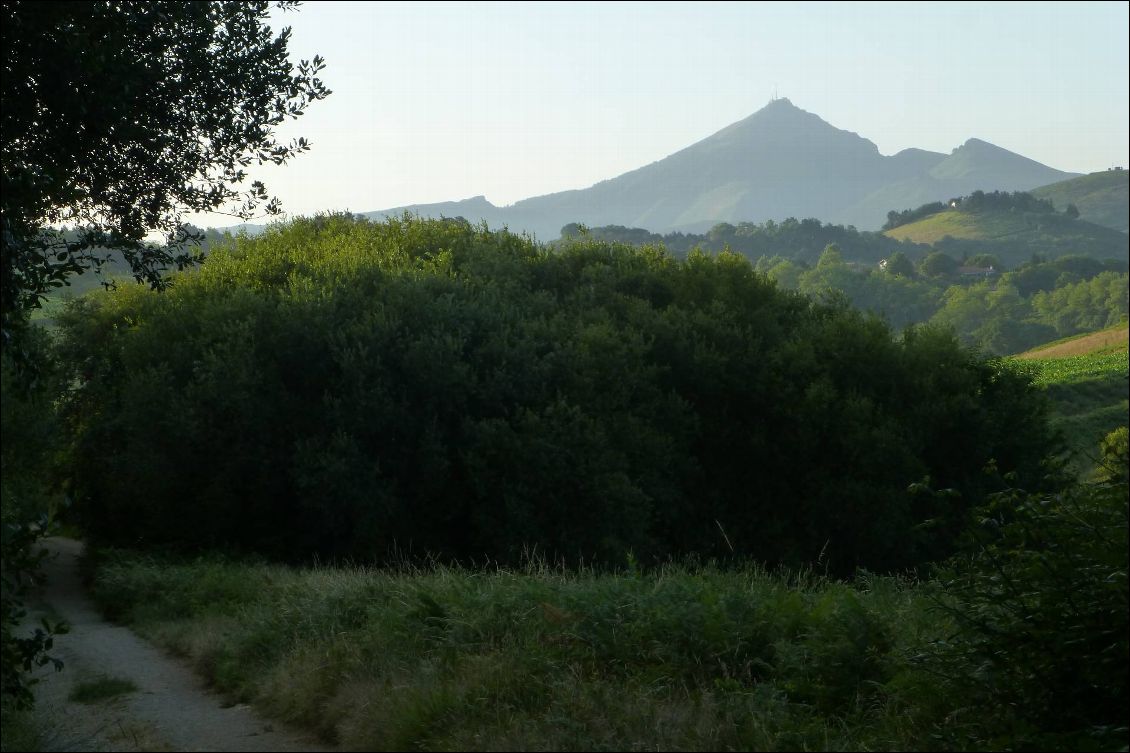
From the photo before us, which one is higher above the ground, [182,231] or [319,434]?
[182,231]

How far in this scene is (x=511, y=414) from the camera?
1001 inches

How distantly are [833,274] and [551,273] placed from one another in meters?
102

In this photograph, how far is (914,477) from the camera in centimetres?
2806

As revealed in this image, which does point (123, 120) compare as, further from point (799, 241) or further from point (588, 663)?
point (799, 241)

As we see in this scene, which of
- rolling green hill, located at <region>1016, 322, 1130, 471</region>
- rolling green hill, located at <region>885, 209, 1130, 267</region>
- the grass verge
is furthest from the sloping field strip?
rolling green hill, located at <region>885, 209, 1130, 267</region>

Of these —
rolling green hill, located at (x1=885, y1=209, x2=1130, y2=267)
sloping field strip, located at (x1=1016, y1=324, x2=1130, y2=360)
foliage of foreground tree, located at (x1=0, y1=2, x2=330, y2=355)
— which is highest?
foliage of foreground tree, located at (x1=0, y1=2, x2=330, y2=355)

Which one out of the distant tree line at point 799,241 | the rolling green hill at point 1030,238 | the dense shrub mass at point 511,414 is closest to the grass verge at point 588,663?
the dense shrub mass at point 511,414

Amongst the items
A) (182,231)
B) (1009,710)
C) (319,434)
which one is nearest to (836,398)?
(319,434)

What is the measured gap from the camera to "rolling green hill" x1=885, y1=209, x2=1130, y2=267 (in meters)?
176

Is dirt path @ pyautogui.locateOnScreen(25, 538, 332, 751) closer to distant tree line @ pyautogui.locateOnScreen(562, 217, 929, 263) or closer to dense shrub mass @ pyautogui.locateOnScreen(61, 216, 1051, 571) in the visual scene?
dense shrub mass @ pyautogui.locateOnScreen(61, 216, 1051, 571)

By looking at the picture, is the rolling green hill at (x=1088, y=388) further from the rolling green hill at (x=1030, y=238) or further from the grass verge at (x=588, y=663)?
the rolling green hill at (x=1030, y=238)

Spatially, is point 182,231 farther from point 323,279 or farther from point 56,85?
point 323,279

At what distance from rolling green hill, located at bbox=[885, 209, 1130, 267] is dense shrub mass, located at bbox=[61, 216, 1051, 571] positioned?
155 metres

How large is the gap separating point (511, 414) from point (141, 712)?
1677 cm
